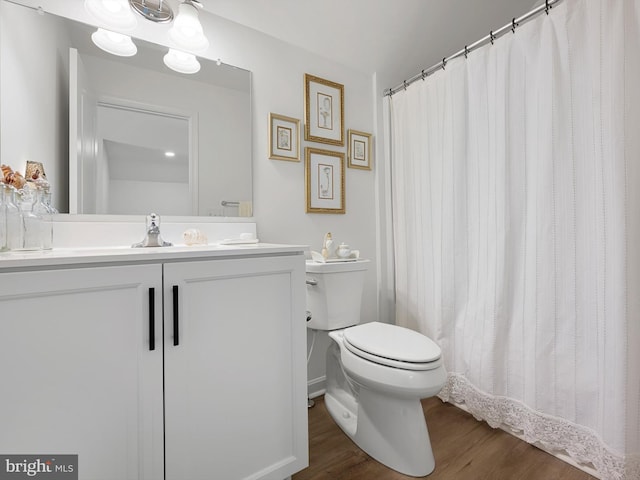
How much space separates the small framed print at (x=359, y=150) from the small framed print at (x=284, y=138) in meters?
0.40

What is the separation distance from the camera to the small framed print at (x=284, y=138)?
1.68 m

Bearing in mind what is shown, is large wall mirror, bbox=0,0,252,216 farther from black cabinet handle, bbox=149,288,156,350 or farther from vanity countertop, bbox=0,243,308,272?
black cabinet handle, bbox=149,288,156,350

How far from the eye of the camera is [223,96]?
5.11 feet

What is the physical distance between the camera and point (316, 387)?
185 cm

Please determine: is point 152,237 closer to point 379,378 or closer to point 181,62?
point 181,62

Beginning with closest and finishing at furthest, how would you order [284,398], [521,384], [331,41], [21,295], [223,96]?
[21,295], [284,398], [521,384], [223,96], [331,41]

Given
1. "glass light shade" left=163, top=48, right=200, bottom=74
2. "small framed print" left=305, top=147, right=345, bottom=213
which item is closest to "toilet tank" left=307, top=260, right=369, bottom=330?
"small framed print" left=305, top=147, right=345, bottom=213

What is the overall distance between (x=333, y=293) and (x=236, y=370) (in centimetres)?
69

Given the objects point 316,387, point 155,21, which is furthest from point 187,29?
point 316,387

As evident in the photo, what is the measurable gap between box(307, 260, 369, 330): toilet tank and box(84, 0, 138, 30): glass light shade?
4.38 feet

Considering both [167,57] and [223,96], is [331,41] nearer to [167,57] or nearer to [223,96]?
[223,96]

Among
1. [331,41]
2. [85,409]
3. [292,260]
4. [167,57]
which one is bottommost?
[85,409]

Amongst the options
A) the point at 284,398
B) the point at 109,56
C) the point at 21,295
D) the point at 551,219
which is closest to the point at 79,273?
the point at 21,295

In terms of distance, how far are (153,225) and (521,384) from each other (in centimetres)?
174
